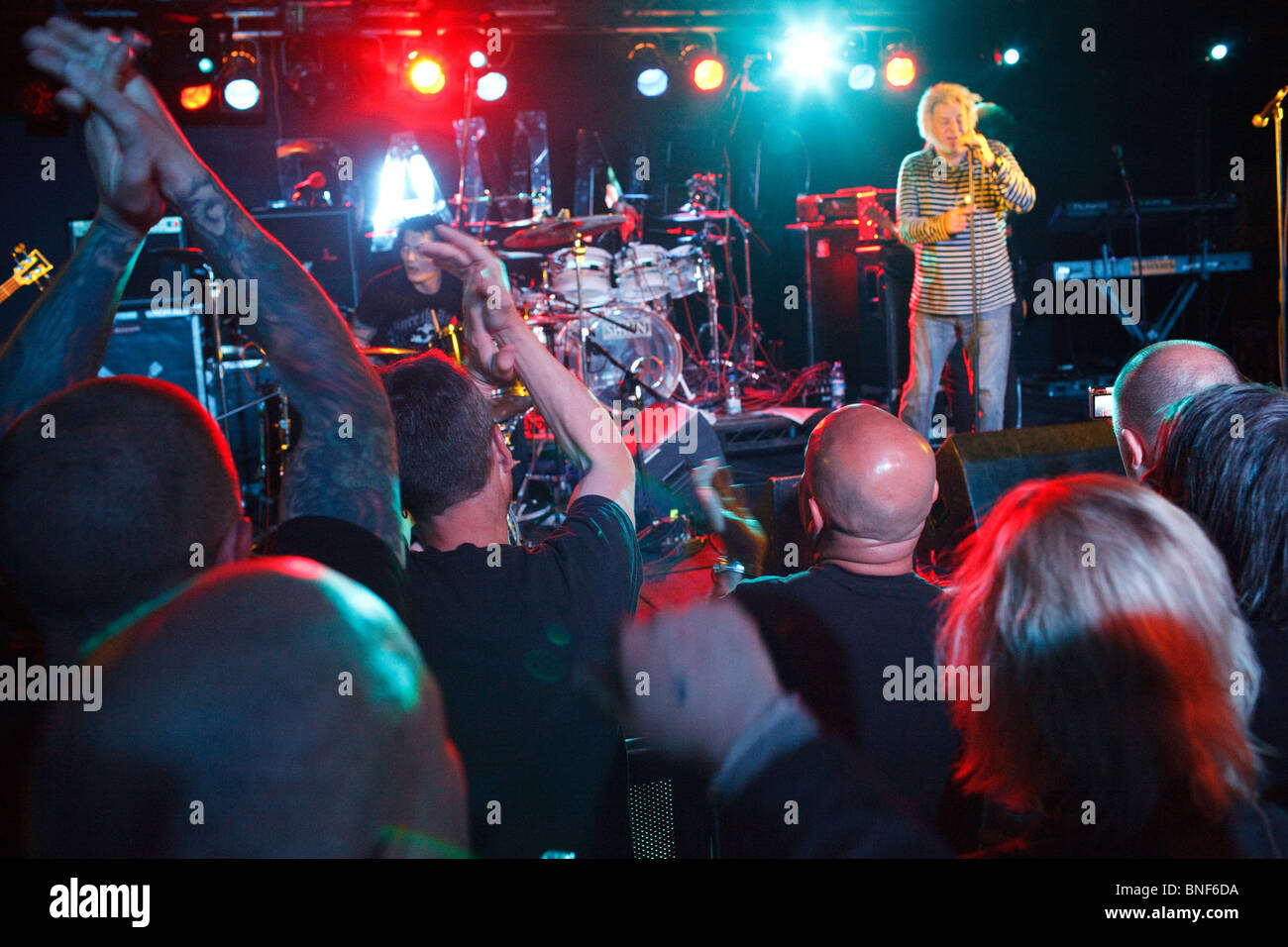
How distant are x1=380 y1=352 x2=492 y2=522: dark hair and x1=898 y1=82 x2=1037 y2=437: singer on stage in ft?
13.2

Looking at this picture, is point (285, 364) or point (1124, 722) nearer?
point (1124, 722)

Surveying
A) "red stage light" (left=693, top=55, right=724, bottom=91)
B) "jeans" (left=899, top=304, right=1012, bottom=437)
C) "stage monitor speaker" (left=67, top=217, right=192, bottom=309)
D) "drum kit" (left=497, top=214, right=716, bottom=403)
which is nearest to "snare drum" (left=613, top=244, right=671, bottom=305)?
"drum kit" (left=497, top=214, right=716, bottom=403)

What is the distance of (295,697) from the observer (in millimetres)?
500

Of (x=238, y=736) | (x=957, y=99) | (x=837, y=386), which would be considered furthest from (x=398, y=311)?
(x=238, y=736)

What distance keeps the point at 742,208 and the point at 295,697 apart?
1063cm

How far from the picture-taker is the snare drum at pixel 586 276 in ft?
26.1

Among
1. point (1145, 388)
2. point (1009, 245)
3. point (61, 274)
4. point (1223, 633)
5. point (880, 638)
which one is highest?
point (1009, 245)

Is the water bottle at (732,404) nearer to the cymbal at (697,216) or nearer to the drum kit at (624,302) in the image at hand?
the drum kit at (624,302)

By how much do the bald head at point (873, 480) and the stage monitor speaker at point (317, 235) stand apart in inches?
240

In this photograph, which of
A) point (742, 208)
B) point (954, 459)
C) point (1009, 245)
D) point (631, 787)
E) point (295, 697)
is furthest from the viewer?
point (742, 208)

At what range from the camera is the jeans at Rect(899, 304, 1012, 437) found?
5.26 meters
